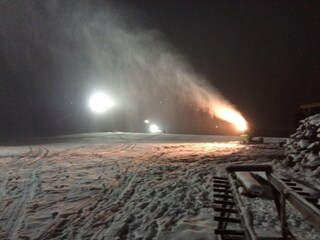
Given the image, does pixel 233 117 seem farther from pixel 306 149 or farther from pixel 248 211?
pixel 248 211

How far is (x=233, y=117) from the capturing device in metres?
32.4

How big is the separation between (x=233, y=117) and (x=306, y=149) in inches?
808

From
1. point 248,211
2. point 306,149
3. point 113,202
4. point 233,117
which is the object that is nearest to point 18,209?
point 113,202

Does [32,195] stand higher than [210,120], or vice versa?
[210,120]

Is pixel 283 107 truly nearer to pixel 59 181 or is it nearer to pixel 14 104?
pixel 14 104

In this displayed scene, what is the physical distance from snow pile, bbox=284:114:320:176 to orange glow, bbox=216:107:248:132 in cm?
1641

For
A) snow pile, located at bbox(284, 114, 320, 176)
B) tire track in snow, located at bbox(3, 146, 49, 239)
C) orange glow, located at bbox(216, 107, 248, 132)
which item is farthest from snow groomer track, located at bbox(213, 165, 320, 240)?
orange glow, located at bbox(216, 107, 248, 132)

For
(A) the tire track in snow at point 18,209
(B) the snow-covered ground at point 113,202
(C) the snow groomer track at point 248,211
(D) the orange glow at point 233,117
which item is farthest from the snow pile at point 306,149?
(D) the orange glow at point 233,117

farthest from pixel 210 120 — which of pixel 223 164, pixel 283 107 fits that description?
pixel 223 164

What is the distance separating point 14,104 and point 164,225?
216 ft

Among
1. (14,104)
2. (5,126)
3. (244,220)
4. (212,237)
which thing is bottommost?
(212,237)

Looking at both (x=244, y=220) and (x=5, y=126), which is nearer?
(x=244, y=220)

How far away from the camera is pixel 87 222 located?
6.94m

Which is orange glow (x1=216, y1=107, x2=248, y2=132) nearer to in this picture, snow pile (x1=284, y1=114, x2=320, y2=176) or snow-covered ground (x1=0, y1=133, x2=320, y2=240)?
snow-covered ground (x1=0, y1=133, x2=320, y2=240)
